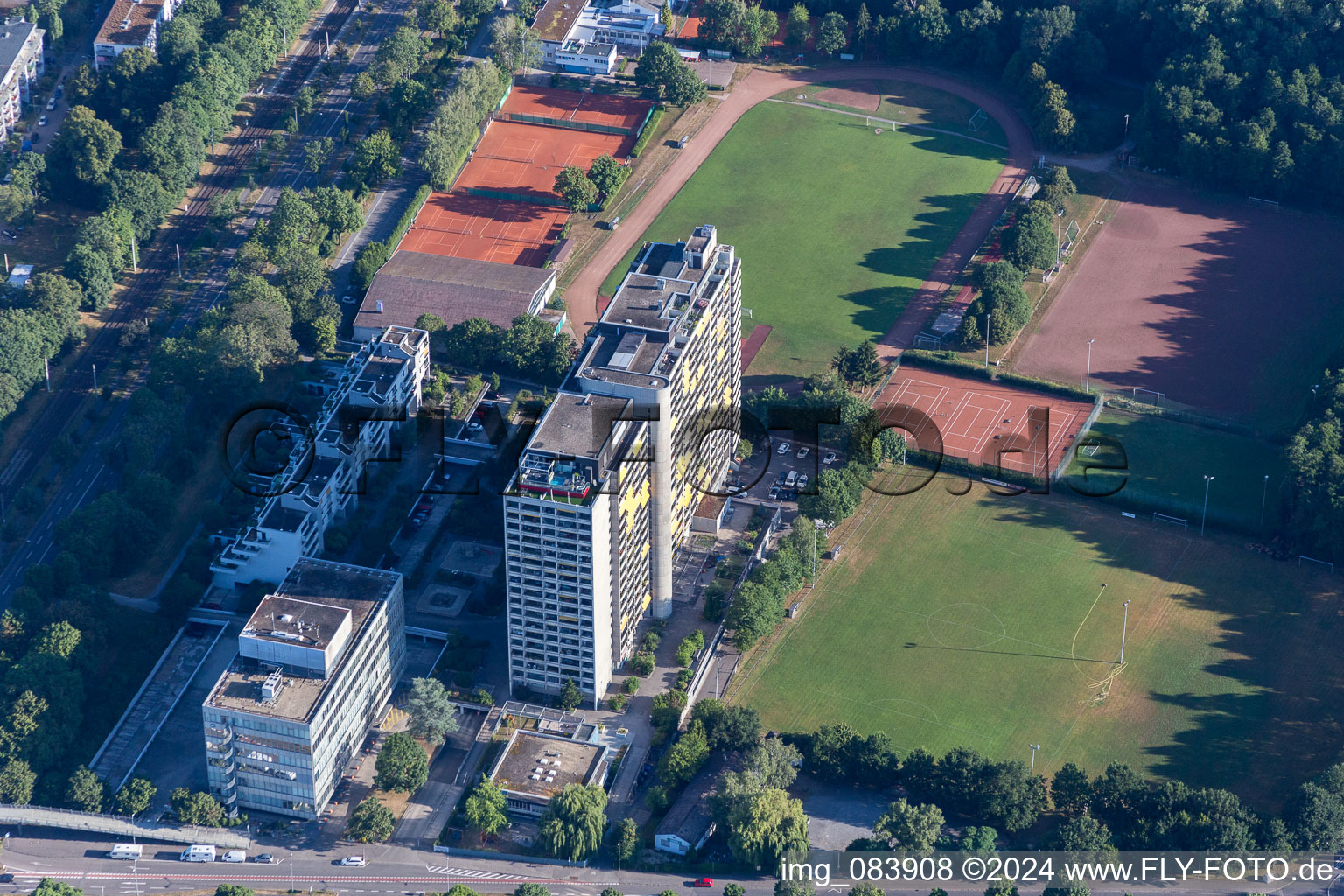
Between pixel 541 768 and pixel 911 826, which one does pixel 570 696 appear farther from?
pixel 911 826

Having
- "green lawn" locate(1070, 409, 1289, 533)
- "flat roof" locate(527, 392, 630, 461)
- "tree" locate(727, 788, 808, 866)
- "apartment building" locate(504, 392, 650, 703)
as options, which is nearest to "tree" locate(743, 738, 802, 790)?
"tree" locate(727, 788, 808, 866)

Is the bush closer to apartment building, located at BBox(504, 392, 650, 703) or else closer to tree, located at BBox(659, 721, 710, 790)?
apartment building, located at BBox(504, 392, 650, 703)

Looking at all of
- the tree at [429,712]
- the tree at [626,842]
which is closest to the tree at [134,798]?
the tree at [429,712]

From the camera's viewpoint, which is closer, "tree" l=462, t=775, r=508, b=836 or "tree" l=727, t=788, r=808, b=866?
"tree" l=727, t=788, r=808, b=866

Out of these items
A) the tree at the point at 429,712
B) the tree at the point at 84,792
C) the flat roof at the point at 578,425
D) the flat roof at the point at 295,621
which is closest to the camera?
the tree at the point at 84,792

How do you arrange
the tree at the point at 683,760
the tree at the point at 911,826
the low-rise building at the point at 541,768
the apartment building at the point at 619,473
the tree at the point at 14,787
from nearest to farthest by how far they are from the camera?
the tree at the point at 911,826 < the tree at the point at 14,787 < the low-rise building at the point at 541,768 < the tree at the point at 683,760 < the apartment building at the point at 619,473

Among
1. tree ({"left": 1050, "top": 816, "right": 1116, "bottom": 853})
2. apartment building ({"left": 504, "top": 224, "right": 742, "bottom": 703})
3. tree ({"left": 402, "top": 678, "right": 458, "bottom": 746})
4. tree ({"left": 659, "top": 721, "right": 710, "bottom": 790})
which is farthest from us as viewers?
tree ({"left": 402, "top": 678, "right": 458, "bottom": 746})

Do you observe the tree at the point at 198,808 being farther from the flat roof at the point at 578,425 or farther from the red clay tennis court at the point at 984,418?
the red clay tennis court at the point at 984,418
